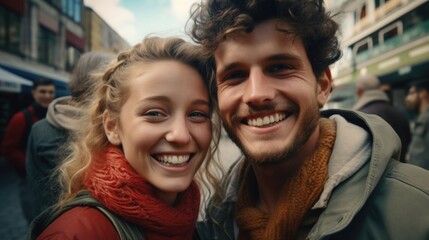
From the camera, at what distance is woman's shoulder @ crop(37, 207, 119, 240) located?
1.18m

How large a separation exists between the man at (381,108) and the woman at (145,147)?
310cm

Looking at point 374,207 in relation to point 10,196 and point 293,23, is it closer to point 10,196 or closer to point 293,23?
point 293,23

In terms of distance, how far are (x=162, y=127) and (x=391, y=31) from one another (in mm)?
23729

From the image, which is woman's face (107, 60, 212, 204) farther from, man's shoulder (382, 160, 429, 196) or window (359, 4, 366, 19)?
window (359, 4, 366, 19)

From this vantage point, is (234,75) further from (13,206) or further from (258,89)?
(13,206)

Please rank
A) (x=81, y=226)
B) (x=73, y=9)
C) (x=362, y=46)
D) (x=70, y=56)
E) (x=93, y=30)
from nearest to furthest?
1. (x=81, y=226)
2. (x=73, y=9)
3. (x=70, y=56)
4. (x=93, y=30)
5. (x=362, y=46)

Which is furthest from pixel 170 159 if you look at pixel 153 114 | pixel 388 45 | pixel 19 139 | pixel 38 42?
pixel 388 45

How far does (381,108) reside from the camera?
4207 mm

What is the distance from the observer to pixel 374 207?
4.24 feet

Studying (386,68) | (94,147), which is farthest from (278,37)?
(386,68)

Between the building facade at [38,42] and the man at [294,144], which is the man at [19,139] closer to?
the man at [294,144]

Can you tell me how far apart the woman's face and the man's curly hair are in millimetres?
340

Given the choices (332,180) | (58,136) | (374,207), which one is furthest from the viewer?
(58,136)

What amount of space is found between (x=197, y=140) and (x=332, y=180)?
26.4 inches
